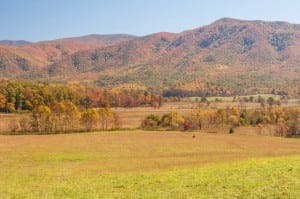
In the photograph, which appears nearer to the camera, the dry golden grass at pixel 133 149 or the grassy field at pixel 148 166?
the grassy field at pixel 148 166

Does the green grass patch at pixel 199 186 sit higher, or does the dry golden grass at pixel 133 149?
the green grass patch at pixel 199 186

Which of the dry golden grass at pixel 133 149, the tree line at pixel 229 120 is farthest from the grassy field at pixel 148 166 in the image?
the tree line at pixel 229 120

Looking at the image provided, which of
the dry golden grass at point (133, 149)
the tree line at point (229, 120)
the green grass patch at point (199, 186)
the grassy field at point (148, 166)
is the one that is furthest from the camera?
the tree line at point (229, 120)

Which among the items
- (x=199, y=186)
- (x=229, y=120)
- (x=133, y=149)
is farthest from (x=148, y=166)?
(x=229, y=120)

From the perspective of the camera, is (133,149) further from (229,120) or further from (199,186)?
(229,120)

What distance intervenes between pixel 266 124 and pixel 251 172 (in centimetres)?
13886

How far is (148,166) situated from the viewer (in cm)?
6322

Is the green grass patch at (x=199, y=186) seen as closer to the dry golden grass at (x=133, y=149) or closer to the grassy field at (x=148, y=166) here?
the grassy field at (x=148, y=166)

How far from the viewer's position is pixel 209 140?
116 m

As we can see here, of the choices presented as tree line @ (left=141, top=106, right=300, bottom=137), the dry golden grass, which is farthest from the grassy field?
tree line @ (left=141, top=106, right=300, bottom=137)

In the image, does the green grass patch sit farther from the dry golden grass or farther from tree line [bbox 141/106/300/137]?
tree line [bbox 141/106/300/137]

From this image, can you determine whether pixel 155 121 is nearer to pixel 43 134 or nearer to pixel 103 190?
pixel 43 134

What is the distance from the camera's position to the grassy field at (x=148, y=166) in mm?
28561

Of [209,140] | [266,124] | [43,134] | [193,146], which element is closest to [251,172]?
[193,146]
